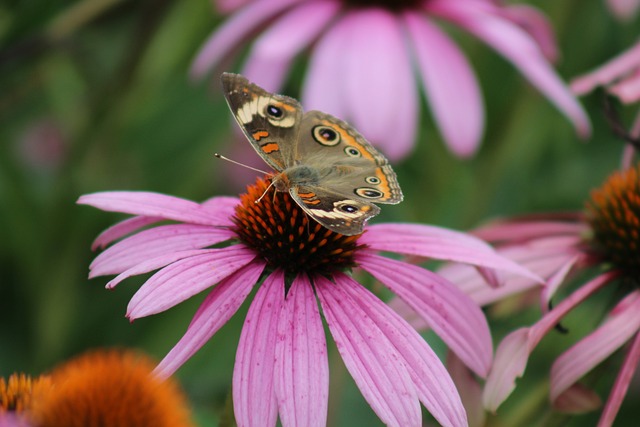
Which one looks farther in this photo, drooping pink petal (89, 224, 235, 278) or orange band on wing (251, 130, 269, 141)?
orange band on wing (251, 130, 269, 141)

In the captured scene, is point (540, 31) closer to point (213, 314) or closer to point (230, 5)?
point (230, 5)

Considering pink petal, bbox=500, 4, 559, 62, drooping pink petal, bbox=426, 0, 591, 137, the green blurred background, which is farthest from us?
pink petal, bbox=500, 4, 559, 62

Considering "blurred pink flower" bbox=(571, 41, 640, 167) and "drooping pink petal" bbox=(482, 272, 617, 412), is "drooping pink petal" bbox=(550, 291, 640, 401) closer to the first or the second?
"drooping pink petal" bbox=(482, 272, 617, 412)

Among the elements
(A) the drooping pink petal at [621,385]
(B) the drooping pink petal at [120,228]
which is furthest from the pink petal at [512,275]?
(B) the drooping pink petal at [120,228]

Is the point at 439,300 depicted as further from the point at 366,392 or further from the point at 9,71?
the point at 9,71

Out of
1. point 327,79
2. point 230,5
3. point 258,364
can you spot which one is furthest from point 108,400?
point 230,5

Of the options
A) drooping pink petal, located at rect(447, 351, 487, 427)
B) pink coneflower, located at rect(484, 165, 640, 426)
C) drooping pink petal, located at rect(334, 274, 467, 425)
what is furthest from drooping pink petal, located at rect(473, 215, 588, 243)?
drooping pink petal, located at rect(334, 274, 467, 425)
